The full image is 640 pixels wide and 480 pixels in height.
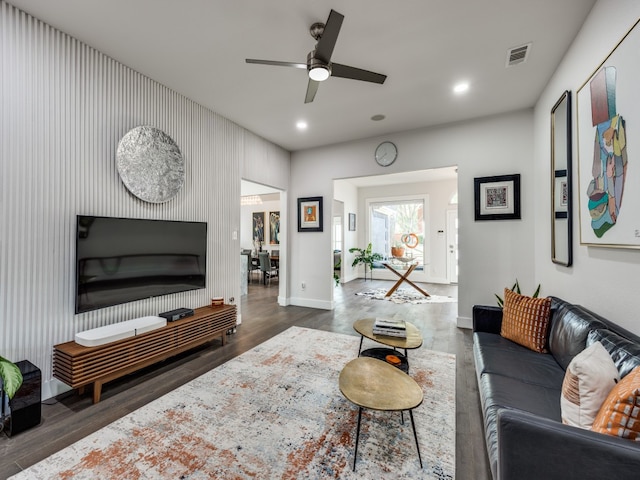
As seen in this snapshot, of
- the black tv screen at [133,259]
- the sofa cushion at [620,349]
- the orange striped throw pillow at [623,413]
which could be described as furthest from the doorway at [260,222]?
the orange striped throw pillow at [623,413]

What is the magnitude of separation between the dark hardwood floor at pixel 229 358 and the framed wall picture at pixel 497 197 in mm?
1643

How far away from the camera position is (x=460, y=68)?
9.33 ft

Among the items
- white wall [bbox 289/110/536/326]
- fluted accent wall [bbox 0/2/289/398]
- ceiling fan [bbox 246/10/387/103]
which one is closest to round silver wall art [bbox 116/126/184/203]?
fluted accent wall [bbox 0/2/289/398]

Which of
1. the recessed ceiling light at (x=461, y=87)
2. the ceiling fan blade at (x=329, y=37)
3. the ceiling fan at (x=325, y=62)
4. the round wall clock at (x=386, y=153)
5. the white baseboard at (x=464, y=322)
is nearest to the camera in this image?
the ceiling fan blade at (x=329, y=37)

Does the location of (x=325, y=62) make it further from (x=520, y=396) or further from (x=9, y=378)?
(x=9, y=378)

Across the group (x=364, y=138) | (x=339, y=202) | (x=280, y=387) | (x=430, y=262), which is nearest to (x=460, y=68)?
(x=364, y=138)

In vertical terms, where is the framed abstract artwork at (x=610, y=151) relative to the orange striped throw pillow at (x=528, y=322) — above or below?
above

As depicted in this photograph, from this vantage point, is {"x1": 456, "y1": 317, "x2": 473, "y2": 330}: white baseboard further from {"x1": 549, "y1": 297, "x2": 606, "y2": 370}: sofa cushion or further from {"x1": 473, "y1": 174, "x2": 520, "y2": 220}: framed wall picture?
{"x1": 549, "y1": 297, "x2": 606, "y2": 370}: sofa cushion

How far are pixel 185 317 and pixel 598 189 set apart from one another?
3.68 meters

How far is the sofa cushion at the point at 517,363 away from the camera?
1.77m

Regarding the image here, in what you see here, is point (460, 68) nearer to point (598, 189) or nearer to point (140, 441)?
point (598, 189)

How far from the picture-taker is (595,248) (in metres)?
2.04

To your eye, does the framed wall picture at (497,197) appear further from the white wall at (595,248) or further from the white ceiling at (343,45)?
the white ceiling at (343,45)

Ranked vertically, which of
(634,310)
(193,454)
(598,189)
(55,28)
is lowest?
(193,454)
